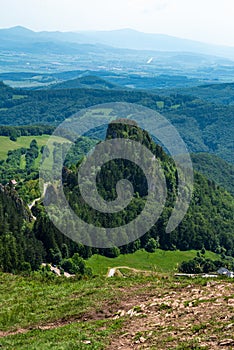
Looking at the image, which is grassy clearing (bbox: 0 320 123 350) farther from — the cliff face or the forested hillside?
the cliff face

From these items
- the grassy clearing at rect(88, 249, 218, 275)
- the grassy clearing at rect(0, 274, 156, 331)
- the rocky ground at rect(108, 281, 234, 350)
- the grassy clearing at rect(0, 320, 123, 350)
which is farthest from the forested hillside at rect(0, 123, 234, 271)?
the rocky ground at rect(108, 281, 234, 350)

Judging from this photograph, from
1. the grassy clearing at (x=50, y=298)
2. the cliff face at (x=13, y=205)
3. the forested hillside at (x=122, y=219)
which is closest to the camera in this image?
the grassy clearing at (x=50, y=298)

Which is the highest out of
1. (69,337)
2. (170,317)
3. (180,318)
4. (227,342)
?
(227,342)

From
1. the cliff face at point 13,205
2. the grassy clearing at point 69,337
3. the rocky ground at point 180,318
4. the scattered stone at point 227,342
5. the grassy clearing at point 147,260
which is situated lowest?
the grassy clearing at point 147,260

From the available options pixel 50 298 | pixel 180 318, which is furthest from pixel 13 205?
pixel 180 318

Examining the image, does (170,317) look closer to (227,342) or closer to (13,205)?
(227,342)

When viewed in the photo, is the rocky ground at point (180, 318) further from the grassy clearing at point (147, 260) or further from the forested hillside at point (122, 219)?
the grassy clearing at point (147, 260)

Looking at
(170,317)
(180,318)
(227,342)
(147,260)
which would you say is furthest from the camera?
(147,260)

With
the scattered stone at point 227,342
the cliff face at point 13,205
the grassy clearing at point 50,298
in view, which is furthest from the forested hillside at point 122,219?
the scattered stone at point 227,342

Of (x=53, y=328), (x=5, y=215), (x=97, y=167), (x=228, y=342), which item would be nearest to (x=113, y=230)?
(x=97, y=167)

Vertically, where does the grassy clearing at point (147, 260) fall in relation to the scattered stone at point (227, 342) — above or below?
below
